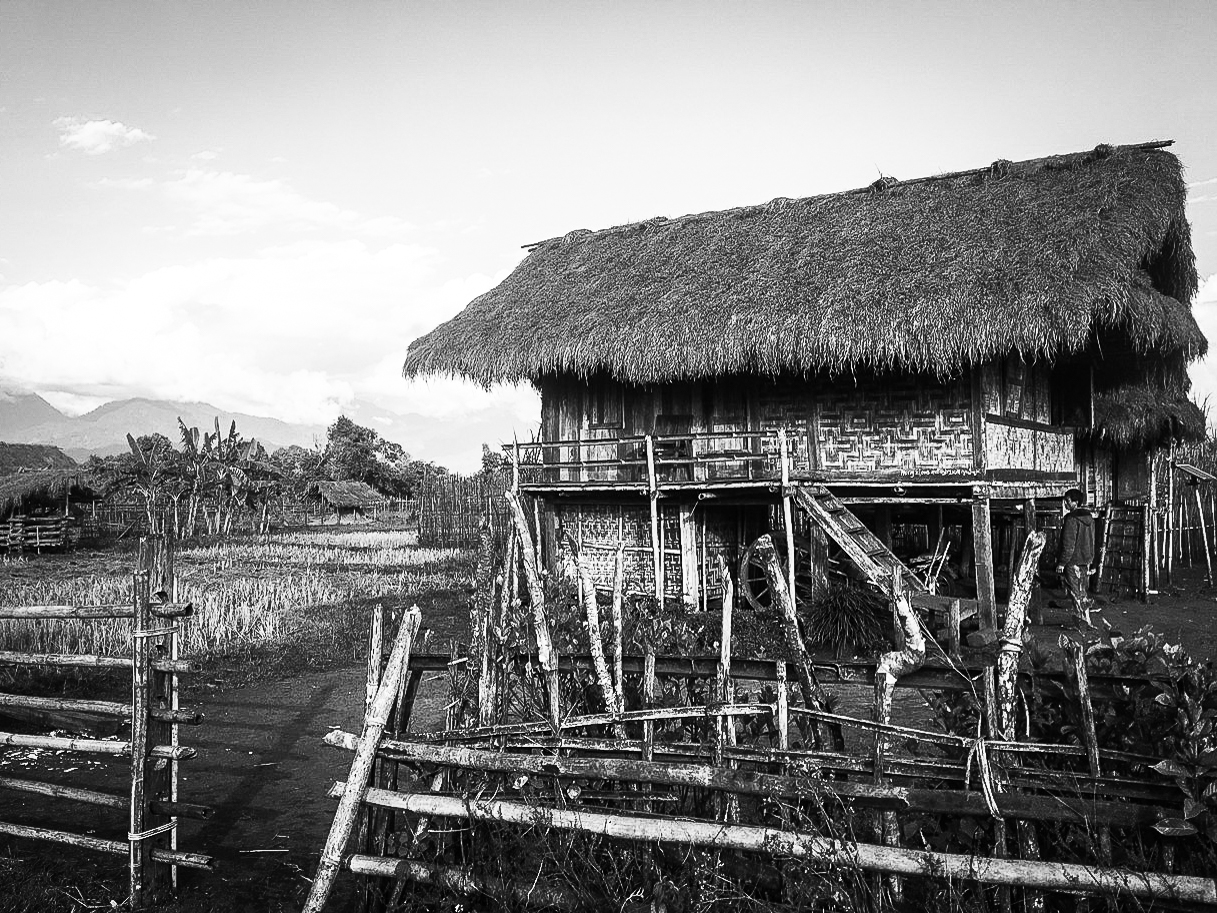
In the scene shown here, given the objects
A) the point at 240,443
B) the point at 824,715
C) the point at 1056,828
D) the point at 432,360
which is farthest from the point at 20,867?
the point at 240,443

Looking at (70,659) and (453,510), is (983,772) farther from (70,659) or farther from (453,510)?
(453,510)

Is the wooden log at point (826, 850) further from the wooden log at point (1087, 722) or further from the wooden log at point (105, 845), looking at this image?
the wooden log at point (105, 845)

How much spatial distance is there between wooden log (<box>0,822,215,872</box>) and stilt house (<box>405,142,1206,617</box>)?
6.75 m

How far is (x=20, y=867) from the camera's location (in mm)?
4605

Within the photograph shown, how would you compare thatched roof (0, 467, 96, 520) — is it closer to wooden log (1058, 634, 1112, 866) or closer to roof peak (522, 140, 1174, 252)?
roof peak (522, 140, 1174, 252)

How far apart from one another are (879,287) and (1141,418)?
623 cm

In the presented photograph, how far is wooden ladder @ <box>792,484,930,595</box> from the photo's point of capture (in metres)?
9.12

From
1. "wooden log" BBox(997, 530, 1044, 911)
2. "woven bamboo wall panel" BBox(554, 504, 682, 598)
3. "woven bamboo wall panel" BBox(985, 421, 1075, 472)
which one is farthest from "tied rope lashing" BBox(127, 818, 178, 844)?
"woven bamboo wall panel" BBox(985, 421, 1075, 472)

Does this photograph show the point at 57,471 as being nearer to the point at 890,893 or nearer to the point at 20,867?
the point at 20,867

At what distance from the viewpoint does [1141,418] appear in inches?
555

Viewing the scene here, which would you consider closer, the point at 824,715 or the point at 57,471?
the point at 824,715

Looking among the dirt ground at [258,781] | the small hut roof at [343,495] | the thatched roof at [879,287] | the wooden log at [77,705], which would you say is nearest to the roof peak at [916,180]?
the thatched roof at [879,287]

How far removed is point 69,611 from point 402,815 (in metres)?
2.30

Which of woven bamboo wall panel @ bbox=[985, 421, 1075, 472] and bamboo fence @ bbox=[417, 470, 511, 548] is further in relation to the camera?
bamboo fence @ bbox=[417, 470, 511, 548]
